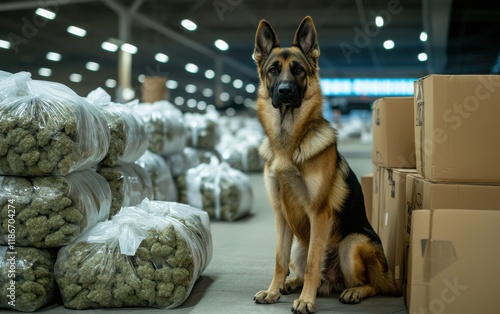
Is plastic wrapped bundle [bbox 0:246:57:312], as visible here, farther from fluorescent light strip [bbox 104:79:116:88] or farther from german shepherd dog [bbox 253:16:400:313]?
fluorescent light strip [bbox 104:79:116:88]

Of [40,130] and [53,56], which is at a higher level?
[53,56]

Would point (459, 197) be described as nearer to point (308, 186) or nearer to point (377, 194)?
point (308, 186)

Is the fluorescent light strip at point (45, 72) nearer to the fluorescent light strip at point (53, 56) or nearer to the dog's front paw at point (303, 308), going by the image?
the fluorescent light strip at point (53, 56)

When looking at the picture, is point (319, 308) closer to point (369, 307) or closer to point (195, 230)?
point (369, 307)

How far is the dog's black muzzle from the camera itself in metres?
2.95

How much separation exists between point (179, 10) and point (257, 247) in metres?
10.7

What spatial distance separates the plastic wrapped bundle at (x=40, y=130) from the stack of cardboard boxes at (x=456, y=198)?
1.70 meters

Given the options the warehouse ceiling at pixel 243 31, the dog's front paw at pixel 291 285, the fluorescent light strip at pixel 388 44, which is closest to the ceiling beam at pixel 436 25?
the warehouse ceiling at pixel 243 31

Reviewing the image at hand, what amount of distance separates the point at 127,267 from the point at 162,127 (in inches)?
136

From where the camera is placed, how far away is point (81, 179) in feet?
10.0

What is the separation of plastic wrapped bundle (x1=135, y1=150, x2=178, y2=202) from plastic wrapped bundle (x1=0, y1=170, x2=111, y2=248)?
2944 mm

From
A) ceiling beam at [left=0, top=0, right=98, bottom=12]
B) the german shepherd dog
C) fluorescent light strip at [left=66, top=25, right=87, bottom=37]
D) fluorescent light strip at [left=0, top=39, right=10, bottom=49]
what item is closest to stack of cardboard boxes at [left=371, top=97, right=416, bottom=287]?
the german shepherd dog

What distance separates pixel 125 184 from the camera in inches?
144

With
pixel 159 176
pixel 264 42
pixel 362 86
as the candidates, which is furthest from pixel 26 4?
pixel 362 86
